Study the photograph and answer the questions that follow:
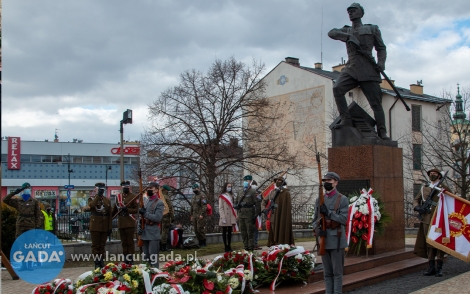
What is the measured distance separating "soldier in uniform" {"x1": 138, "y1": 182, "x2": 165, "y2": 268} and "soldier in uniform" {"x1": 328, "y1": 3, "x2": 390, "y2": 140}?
4.49 meters

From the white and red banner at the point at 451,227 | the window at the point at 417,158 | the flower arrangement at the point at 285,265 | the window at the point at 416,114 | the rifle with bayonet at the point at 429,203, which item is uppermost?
the window at the point at 416,114

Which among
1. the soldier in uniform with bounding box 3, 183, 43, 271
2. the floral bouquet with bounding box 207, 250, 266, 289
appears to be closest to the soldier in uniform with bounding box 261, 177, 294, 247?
the floral bouquet with bounding box 207, 250, 266, 289

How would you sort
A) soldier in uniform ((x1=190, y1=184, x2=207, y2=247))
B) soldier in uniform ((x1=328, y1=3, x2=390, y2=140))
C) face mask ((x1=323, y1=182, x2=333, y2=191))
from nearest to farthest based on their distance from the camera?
face mask ((x1=323, y1=182, x2=333, y2=191)) < soldier in uniform ((x1=328, y1=3, x2=390, y2=140)) < soldier in uniform ((x1=190, y1=184, x2=207, y2=247))

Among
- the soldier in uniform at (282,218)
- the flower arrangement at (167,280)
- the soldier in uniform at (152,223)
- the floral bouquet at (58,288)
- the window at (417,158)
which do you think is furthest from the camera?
the window at (417,158)

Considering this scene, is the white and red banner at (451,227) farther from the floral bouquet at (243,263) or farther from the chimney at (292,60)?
the chimney at (292,60)

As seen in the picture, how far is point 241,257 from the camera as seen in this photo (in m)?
7.83

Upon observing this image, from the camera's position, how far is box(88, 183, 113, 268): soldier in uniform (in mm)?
11266

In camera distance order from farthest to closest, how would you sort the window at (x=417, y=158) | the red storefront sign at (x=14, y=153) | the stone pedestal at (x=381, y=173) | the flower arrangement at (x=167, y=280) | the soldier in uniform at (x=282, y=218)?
the red storefront sign at (x=14, y=153), the window at (x=417, y=158), the soldier in uniform at (x=282, y=218), the stone pedestal at (x=381, y=173), the flower arrangement at (x=167, y=280)

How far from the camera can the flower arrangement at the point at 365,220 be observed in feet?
31.6

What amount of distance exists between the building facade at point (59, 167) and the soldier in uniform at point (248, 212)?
44.2m

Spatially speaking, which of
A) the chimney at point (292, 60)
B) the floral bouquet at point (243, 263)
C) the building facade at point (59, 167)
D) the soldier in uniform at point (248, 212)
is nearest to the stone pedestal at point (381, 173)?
the soldier in uniform at point (248, 212)

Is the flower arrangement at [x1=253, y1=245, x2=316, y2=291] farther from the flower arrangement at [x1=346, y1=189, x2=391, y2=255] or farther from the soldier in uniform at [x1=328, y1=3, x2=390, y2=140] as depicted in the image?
the soldier in uniform at [x1=328, y1=3, x2=390, y2=140]

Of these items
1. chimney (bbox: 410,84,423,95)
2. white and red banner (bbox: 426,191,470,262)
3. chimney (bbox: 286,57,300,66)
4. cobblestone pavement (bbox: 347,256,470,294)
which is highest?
chimney (bbox: 286,57,300,66)

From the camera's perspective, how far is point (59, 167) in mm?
60750
